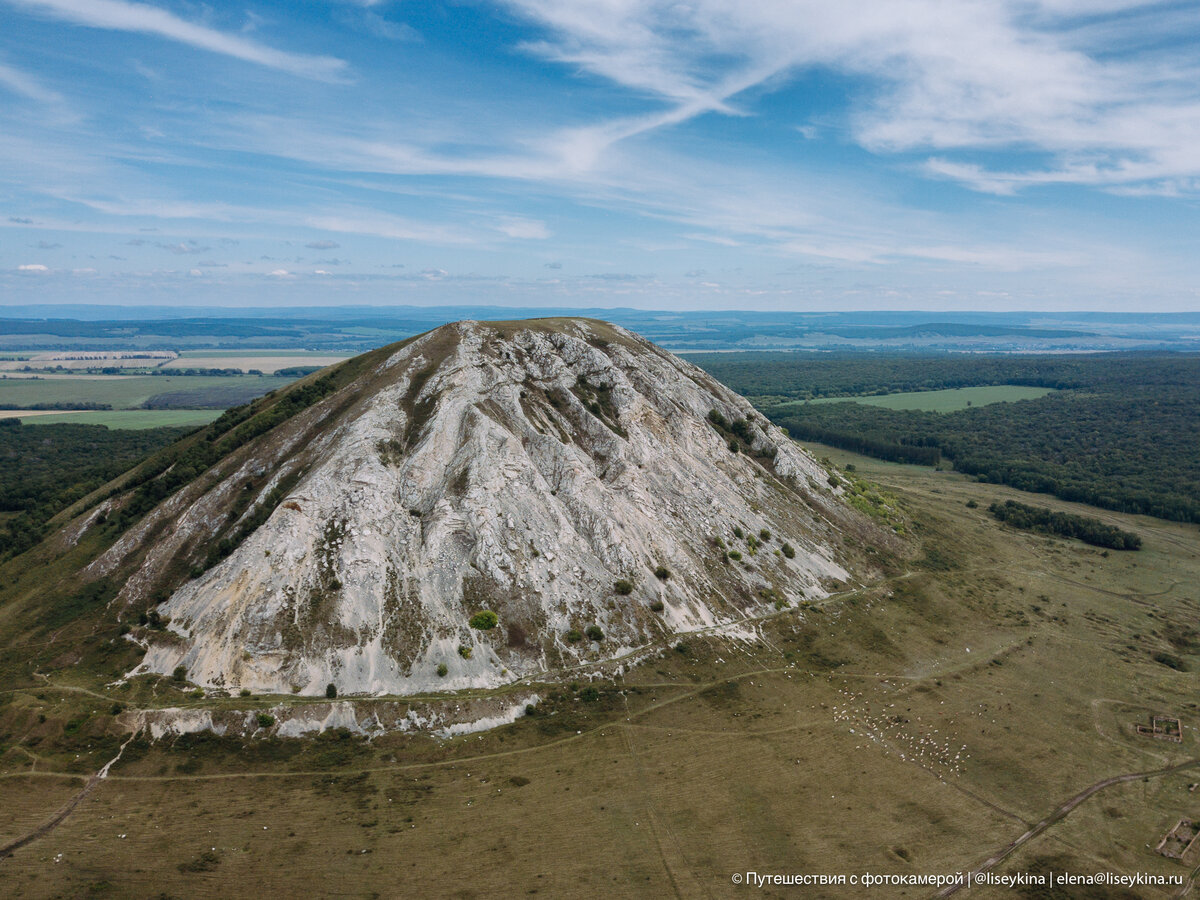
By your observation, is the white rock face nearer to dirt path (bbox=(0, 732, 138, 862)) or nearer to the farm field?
the farm field

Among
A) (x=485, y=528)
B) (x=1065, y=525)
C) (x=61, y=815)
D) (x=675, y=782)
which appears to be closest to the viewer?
(x=61, y=815)

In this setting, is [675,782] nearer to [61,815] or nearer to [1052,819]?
[1052,819]

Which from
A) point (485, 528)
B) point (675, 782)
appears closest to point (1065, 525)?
point (675, 782)

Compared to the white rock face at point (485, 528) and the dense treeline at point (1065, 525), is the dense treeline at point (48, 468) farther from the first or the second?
the dense treeline at point (1065, 525)

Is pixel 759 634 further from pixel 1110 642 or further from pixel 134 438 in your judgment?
pixel 134 438

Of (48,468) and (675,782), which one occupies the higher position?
(48,468)

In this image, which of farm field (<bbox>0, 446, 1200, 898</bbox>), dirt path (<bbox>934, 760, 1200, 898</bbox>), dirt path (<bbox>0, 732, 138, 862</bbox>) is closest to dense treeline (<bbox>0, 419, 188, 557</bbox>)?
farm field (<bbox>0, 446, 1200, 898</bbox>)

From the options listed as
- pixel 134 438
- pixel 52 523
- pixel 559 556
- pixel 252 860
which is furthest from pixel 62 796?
pixel 134 438
